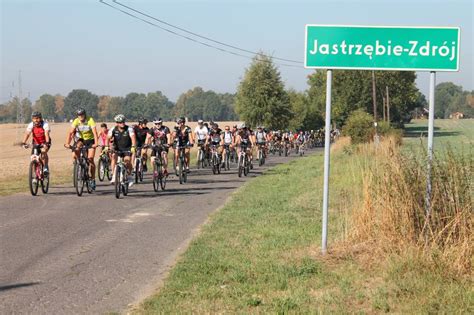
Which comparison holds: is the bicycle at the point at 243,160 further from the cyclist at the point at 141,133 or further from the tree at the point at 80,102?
the tree at the point at 80,102

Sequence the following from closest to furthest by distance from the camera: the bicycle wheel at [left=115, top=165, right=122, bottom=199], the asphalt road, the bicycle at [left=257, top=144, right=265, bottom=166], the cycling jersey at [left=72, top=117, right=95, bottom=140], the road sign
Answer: the asphalt road
the road sign
the bicycle wheel at [left=115, top=165, right=122, bottom=199]
the cycling jersey at [left=72, top=117, right=95, bottom=140]
the bicycle at [left=257, top=144, right=265, bottom=166]

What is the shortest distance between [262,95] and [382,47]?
38649 mm

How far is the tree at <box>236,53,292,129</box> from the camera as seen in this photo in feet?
151

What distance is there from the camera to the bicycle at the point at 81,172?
14.4 metres

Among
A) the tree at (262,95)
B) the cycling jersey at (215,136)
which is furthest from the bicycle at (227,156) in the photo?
the tree at (262,95)

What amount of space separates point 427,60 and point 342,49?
102 centimetres

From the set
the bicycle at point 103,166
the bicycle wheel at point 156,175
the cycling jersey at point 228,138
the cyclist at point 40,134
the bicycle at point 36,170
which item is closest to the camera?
the bicycle at point 36,170

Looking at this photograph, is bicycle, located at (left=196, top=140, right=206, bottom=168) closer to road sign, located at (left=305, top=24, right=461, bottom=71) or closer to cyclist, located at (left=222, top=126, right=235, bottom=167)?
cyclist, located at (left=222, top=126, right=235, bottom=167)

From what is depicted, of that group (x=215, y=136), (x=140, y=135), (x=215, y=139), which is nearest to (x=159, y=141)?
(x=140, y=135)

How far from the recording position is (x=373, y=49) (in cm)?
744

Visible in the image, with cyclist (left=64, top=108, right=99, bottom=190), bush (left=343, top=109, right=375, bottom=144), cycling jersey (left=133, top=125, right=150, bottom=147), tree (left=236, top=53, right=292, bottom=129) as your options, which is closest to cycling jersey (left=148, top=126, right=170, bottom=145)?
cycling jersey (left=133, top=125, right=150, bottom=147)

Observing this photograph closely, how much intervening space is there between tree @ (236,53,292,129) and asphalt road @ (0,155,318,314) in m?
30.6

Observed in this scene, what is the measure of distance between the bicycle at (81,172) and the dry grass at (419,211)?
27.6 feet

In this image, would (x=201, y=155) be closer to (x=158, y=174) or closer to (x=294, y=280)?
(x=158, y=174)
